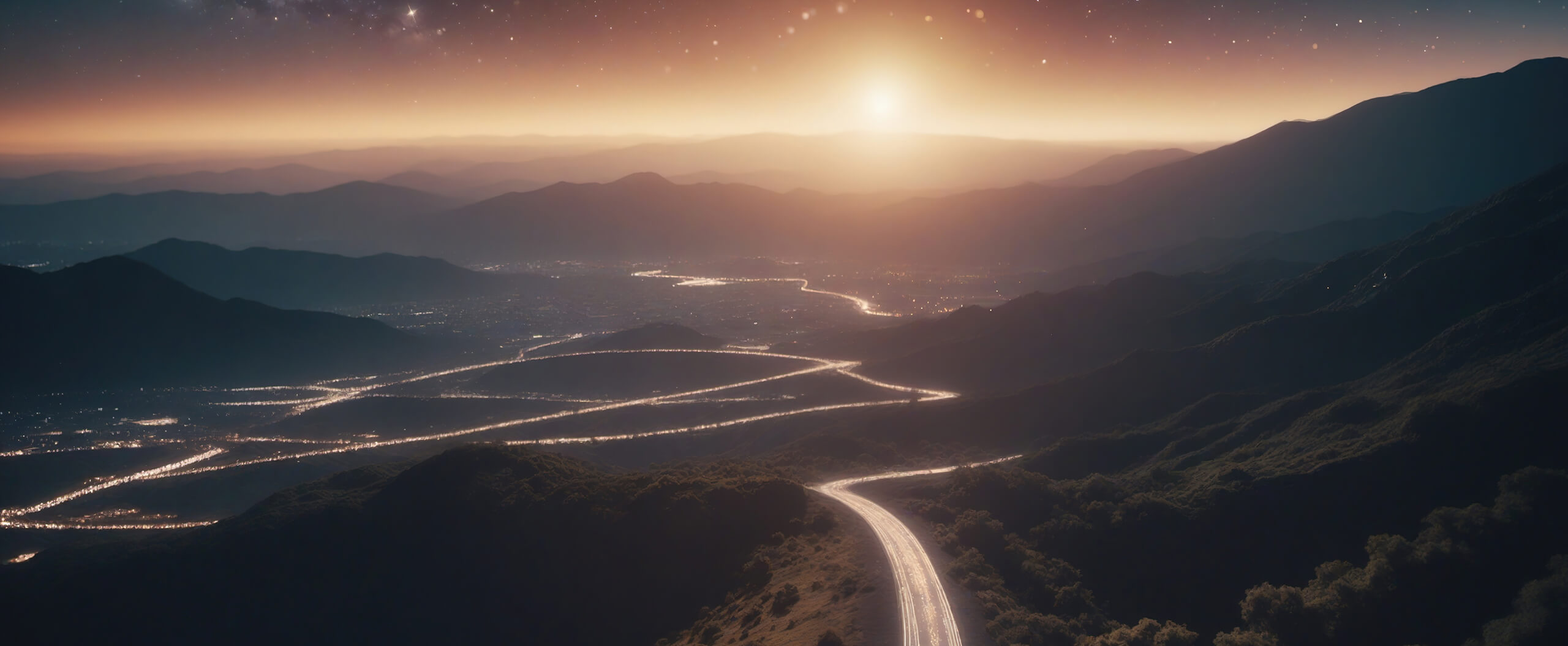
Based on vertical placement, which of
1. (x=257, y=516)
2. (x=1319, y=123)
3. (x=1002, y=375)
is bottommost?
(x=1002, y=375)

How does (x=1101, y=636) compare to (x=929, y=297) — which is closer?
(x=1101, y=636)

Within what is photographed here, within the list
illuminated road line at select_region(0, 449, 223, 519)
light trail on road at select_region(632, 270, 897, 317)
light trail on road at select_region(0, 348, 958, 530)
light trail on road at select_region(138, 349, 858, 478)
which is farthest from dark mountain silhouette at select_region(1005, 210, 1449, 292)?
illuminated road line at select_region(0, 449, 223, 519)

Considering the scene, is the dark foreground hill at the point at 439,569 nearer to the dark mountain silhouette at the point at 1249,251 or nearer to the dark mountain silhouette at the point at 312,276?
the dark mountain silhouette at the point at 1249,251

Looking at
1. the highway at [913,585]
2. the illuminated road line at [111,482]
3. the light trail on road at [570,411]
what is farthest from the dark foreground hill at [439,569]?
the light trail on road at [570,411]

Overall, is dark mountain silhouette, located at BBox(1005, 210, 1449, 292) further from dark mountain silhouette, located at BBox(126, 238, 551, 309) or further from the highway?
dark mountain silhouette, located at BBox(126, 238, 551, 309)

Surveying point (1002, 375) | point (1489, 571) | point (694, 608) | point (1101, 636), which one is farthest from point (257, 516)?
point (1002, 375)

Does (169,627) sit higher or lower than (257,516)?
lower

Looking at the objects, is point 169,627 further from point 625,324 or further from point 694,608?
point 625,324
